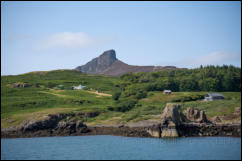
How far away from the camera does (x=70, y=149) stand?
177 feet

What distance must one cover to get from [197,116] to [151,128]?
34.4 ft

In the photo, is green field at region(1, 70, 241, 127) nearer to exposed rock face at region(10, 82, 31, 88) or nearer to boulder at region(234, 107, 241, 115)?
exposed rock face at region(10, 82, 31, 88)

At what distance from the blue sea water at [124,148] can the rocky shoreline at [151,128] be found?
3.38 meters

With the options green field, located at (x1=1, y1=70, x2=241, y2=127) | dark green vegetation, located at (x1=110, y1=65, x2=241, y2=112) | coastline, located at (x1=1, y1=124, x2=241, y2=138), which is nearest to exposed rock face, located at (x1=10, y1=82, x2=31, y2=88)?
green field, located at (x1=1, y1=70, x2=241, y2=127)

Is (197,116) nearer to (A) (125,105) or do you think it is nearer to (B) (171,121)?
(B) (171,121)

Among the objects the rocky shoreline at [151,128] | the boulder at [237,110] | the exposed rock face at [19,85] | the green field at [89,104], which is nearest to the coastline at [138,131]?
the rocky shoreline at [151,128]

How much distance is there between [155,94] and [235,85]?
31221mm

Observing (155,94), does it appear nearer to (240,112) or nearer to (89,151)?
(240,112)

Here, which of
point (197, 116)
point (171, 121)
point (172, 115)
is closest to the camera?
point (171, 121)

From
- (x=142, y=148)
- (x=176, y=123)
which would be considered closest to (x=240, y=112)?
(x=176, y=123)

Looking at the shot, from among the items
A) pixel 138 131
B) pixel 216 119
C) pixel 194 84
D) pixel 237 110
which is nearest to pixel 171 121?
pixel 138 131

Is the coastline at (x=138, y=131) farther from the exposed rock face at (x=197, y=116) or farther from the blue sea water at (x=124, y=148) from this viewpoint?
the exposed rock face at (x=197, y=116)

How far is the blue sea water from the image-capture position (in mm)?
46188

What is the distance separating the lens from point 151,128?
65.5 meters
